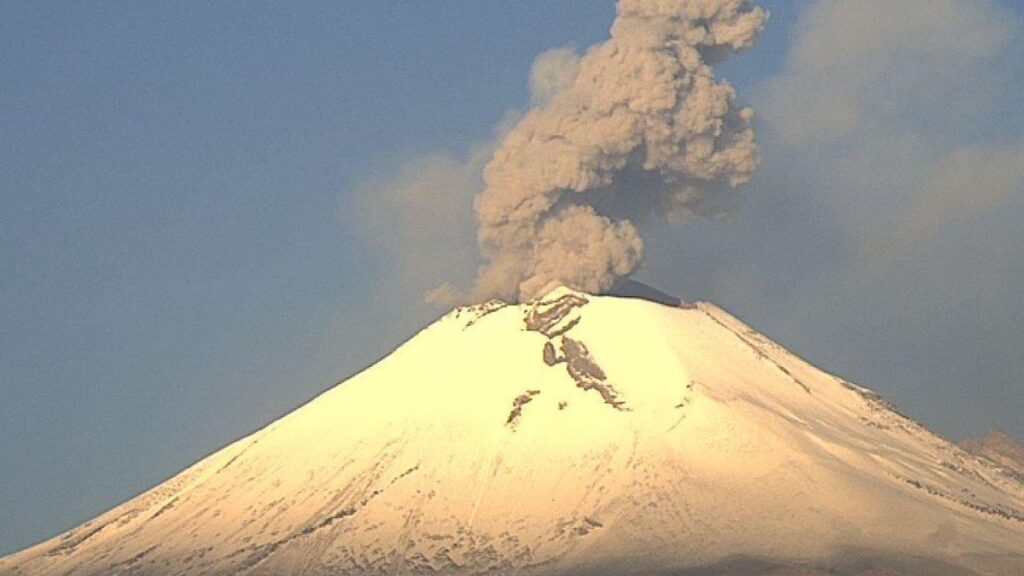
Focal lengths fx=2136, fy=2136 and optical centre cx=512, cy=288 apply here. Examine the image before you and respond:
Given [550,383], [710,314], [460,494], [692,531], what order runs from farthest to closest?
[710,314] < [550,383] < [460,494] < [692,531]

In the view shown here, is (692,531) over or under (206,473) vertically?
under

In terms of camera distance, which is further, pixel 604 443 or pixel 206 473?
pixel 206 473

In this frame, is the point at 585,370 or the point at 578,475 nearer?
the point at 578,475

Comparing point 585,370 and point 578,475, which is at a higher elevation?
point 585,370

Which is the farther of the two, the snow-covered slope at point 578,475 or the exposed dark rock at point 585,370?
the exposed dark rock at point 585,370

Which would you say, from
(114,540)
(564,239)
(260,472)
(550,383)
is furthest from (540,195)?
(114,540)

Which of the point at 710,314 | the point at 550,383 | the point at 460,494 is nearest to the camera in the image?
the point at 460,494

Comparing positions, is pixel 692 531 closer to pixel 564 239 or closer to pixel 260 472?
pixel 564 239

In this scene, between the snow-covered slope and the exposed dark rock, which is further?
the exposed dark rock
